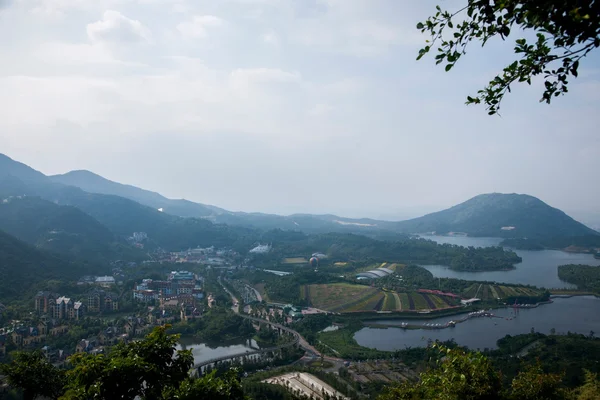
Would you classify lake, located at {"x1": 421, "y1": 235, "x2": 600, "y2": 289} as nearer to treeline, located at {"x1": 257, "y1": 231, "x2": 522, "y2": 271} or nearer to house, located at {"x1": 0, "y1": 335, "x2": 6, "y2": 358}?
treeline, located at {"x1": 257, "y1": 231, "x2": 522, "y2": 271}

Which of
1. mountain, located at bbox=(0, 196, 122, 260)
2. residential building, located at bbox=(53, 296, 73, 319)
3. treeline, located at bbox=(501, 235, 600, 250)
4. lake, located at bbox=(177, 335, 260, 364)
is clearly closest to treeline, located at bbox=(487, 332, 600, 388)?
lake, located at bbox=(177, 335, 260, 364)

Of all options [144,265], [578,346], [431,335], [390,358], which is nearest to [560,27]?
[390,358]

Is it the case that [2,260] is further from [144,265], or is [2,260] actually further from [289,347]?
[289,347]

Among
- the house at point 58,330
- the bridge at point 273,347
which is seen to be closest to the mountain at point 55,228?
the house at point 58,330

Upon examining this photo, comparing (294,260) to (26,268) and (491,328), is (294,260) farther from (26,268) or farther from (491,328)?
(491,328)

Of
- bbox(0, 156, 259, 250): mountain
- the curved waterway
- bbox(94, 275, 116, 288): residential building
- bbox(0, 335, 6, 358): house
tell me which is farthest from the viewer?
bbox(0, 156, 259, 250): mountain

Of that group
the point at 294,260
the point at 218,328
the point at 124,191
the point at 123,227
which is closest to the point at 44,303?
the point at 218,328
